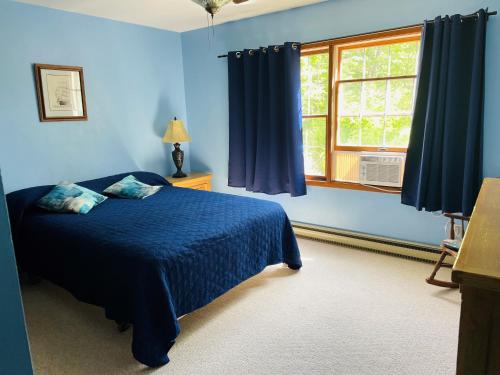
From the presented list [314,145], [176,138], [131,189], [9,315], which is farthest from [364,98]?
[9,315]

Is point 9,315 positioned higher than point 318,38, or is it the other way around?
point 318,38

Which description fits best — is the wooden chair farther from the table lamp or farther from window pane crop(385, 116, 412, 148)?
the table lamp

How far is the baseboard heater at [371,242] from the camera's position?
3.13 meters

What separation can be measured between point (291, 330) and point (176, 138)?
2.56 meters

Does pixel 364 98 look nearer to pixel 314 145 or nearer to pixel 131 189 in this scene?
pixel 314 145

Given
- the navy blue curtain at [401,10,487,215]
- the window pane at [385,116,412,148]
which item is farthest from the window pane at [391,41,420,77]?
the window pane at [385,116,412,148]

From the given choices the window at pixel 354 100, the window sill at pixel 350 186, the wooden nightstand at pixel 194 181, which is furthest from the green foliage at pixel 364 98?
the wooden nightstand at pixel 194 181

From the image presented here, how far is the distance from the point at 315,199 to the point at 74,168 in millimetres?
2457

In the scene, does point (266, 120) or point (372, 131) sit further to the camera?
point (266, 120)

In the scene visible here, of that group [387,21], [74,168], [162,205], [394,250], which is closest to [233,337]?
[162,205]

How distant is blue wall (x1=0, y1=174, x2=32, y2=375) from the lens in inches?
29.9

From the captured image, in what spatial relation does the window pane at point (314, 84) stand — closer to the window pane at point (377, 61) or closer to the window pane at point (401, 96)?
the window pane at point (377, 61)

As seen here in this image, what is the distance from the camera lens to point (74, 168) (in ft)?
11.5

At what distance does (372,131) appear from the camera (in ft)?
11.0
